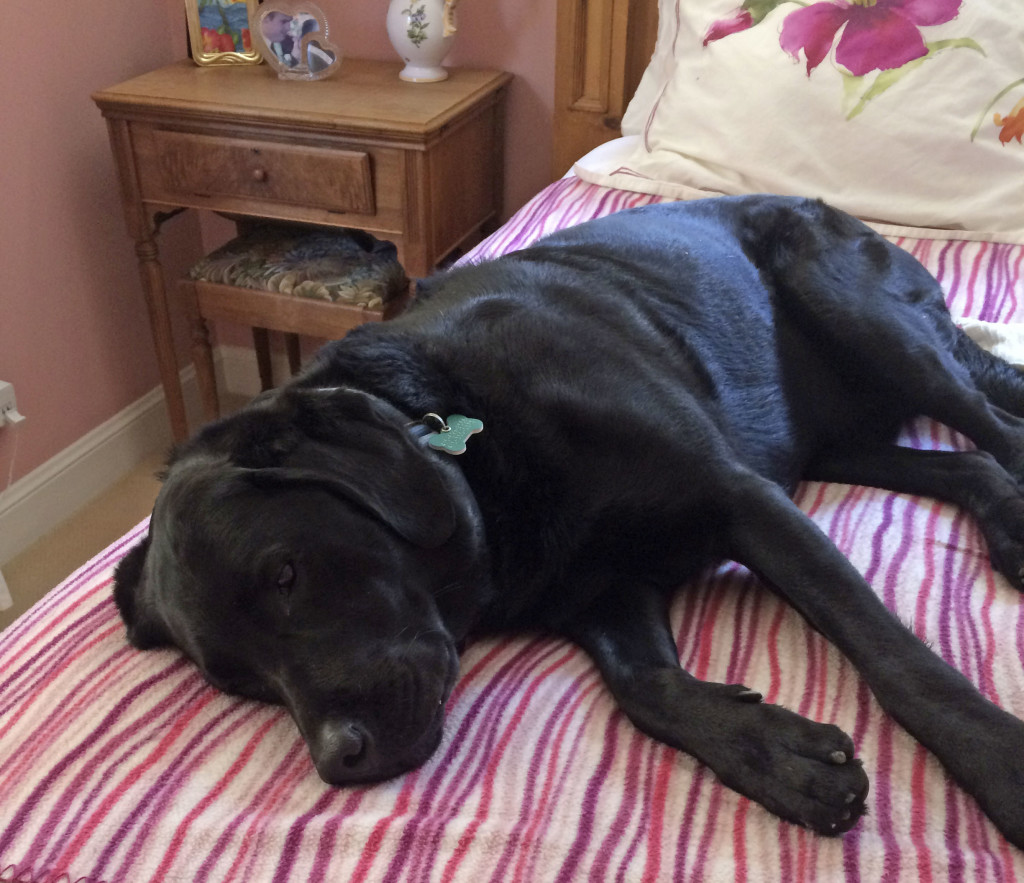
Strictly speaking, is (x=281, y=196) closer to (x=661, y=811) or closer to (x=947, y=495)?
(x=947, y=495)

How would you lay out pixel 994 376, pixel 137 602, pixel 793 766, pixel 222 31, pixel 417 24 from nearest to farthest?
pixel 793 766 → pixel 137 602 → pixel 994 376 → pixel 417 24 → pixel 222 31

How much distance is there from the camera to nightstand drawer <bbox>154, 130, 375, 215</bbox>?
215cm

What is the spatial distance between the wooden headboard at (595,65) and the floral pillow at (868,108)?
1.09ft

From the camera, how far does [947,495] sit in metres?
1.25

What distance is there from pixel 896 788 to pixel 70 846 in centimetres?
71

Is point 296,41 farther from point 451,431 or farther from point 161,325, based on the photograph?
point 451,431

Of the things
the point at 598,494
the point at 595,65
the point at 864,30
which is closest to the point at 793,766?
the point at 598,494

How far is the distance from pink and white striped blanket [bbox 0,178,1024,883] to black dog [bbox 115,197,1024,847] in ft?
0.10

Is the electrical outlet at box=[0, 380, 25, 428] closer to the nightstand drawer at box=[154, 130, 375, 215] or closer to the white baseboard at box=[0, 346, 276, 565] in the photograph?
the white baseboard at box=[0, 346, 276, 565]

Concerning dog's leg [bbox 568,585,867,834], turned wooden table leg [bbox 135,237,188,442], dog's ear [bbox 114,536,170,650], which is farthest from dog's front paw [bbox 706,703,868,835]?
turned wooden table leg [bbox 135,237,188,442]

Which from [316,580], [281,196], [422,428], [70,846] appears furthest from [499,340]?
[281,196]

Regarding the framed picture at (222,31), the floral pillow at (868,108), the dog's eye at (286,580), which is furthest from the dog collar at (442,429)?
the framed picture at (222,31)

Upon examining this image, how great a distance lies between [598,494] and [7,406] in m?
1.93

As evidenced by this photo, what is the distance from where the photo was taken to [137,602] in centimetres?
102
